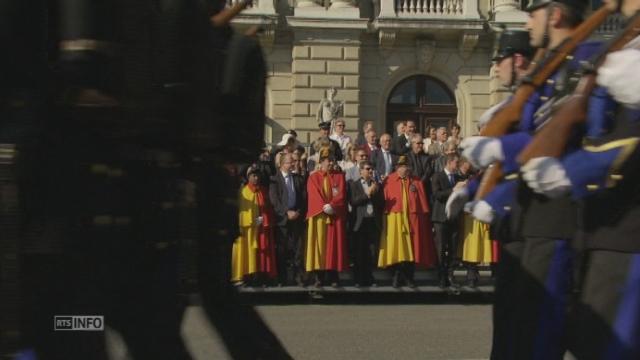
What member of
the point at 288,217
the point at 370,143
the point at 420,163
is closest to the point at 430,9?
the point at 370,143

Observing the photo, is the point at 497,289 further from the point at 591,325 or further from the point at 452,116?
the point at 452,116

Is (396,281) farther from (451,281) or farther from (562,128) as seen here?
(562,128)

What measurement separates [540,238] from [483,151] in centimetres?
49

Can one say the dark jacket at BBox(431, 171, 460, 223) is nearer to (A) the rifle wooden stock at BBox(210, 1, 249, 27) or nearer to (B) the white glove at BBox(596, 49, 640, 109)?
(A) the rifle wooden stock at BBox(210, 1, 249, 27)

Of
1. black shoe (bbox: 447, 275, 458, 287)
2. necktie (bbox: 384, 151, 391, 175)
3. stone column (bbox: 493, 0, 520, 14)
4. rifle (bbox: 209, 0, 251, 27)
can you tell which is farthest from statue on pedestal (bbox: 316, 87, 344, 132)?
rifle (bbox: 209, 0, 251, 27)

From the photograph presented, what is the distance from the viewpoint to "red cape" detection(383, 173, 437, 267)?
1339cm

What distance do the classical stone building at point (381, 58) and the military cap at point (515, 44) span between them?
1911cm

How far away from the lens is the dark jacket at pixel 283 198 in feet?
43.5

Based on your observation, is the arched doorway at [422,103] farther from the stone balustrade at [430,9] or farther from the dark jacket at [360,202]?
the dark jacket at [360,202]

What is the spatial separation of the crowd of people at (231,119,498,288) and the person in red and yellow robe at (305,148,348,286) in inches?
0.5

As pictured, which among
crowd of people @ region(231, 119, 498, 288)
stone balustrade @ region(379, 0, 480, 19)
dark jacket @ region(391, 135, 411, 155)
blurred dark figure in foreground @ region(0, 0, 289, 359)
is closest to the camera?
blurred dark figure in foreground @ region(0, 0, 289, 359)

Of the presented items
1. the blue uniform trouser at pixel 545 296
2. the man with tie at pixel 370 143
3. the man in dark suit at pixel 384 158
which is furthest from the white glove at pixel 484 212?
the man with tie at pixel 370 143

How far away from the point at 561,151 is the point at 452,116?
23.0 meters

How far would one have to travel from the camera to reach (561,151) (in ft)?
12.4
